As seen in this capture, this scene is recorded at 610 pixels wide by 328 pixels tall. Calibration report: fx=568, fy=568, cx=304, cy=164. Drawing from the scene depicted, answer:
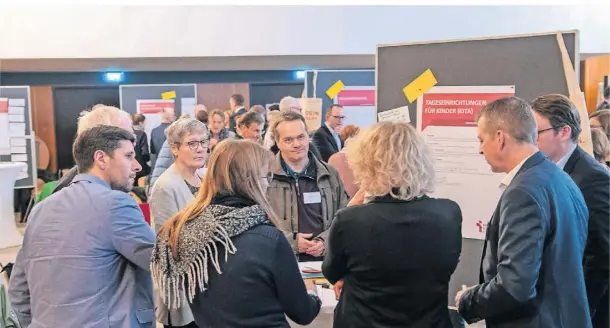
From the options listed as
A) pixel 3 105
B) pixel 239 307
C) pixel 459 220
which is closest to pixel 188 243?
pixel 239 307

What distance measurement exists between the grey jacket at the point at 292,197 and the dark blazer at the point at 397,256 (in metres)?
1.02

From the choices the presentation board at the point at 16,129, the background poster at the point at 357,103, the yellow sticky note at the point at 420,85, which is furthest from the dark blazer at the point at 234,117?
the yellow sticky note at the point at 420,85

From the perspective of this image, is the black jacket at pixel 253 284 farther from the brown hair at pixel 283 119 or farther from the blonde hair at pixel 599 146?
the blonde hair at pixel 599 146

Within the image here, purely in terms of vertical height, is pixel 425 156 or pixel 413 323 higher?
pixel 425 156

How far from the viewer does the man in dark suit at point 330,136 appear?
5277mm

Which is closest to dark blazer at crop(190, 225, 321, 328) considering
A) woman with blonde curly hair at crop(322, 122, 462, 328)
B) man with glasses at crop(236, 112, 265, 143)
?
woman with blonde curly hair at crop(322, 122, 462, 328)

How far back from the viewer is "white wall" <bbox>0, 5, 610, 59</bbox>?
759cm

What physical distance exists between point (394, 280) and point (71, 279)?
3.32ft

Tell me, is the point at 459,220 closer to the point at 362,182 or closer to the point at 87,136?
the point at 362,182

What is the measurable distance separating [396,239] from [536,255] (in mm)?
377

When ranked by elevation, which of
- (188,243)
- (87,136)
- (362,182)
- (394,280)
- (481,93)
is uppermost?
(481,93)

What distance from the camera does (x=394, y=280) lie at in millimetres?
1633

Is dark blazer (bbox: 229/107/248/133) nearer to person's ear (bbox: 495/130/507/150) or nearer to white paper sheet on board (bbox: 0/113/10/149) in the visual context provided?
white paper sheet on board (bbox: 0/113/10/149)

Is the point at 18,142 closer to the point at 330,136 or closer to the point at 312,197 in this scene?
the point at 330,136
